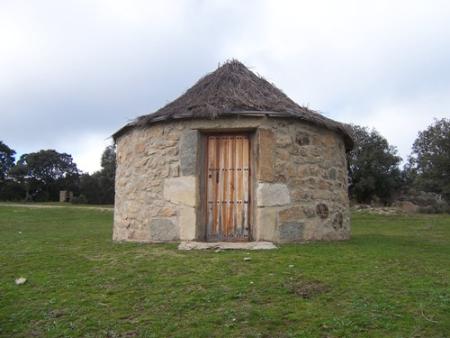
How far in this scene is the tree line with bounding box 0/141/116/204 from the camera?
40.2 meters

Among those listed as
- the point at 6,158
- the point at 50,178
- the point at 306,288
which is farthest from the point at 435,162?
the point at 6,158

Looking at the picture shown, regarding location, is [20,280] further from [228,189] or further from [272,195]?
[272,195]

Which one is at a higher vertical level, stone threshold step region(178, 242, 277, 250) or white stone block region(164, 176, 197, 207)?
white stone block region(164, 176, 197, 207)

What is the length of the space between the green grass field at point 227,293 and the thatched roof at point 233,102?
233cm

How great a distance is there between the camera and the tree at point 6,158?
4336cm

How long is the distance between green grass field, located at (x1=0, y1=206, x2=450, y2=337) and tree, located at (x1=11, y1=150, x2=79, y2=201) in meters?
37.3

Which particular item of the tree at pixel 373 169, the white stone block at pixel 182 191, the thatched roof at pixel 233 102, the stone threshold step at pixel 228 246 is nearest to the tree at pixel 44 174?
the tree at pixel 373 169

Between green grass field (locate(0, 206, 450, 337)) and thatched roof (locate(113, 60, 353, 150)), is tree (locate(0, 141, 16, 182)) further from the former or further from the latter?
green grass field (locate(0, 206, 450, 337))

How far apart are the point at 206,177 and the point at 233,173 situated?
1.56ft

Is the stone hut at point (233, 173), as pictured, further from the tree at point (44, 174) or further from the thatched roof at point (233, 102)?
the tree at point (44, 174)

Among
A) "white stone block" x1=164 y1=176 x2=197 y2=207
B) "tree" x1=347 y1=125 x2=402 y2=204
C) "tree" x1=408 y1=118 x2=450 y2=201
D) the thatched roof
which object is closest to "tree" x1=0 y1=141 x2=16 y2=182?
"tree" x1=347 y1=125 x2=402 y2=204

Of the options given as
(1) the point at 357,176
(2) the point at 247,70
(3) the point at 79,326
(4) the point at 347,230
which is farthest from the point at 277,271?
(1) the point at 357,176

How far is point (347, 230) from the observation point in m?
9.52

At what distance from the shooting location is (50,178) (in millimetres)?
44000
